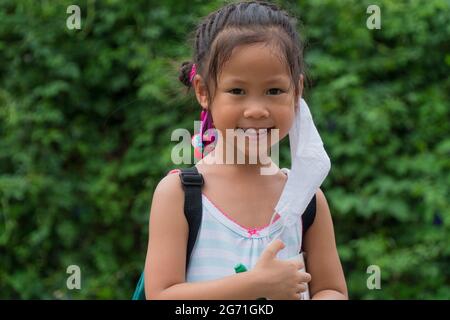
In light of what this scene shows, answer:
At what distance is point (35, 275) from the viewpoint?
4.10 meters

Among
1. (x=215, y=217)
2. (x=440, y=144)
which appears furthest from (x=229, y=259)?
(x=440, y=144)

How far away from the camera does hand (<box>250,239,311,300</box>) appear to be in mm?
1647

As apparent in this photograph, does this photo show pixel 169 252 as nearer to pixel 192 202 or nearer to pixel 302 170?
pixel 192 202

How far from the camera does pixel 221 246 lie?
174cm

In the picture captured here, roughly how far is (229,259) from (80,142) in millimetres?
2599

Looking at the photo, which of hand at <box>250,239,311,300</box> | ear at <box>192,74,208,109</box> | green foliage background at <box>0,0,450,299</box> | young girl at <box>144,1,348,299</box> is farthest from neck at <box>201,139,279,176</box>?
green foliage background at <box>0,0,450,299</box>

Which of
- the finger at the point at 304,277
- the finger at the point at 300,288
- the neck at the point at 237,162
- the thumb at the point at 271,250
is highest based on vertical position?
the neck at the point at 237,162

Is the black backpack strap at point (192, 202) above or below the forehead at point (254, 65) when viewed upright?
below

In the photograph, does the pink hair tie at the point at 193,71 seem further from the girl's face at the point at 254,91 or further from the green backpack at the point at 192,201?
the green backpack at the point at 192,201

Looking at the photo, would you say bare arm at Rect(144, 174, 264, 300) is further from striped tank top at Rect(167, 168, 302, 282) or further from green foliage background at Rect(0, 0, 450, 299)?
green foliage background at Rect(0, 0, 450, 299)

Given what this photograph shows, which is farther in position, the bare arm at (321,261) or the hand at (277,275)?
the bare arm at (321,261)

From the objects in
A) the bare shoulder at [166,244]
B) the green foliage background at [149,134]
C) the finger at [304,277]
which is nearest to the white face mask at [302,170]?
the finger at [304,277]

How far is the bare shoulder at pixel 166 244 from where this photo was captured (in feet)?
5.61
